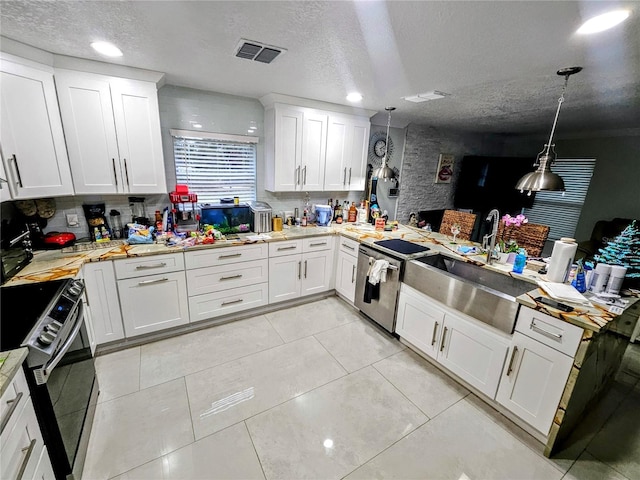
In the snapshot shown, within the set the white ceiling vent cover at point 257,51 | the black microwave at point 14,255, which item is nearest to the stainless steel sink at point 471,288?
the white ceiling vent cover at point 257,51

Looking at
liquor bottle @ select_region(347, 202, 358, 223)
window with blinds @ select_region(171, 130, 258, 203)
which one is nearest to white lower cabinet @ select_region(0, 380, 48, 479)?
window with blinds @ select_region(171, 130, 258, 203)

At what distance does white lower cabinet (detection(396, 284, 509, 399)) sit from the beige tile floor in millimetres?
176

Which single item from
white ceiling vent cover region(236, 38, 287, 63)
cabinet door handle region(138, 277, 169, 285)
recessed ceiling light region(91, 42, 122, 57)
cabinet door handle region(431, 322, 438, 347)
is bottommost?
cabinet door handle region(431, 322, 438, 347)

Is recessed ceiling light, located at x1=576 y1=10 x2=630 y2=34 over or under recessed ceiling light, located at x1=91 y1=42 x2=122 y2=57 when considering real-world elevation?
over

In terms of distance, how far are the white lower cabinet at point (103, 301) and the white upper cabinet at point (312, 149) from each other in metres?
1.82

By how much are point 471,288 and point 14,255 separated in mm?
3184

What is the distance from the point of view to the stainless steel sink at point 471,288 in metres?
1.82

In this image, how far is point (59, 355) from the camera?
1.29m

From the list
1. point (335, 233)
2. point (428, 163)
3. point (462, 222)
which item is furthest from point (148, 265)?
point (428, 163)

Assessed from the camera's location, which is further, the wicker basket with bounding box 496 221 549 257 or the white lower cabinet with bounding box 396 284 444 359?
the wicker basket with bounding box 496 221 549 257

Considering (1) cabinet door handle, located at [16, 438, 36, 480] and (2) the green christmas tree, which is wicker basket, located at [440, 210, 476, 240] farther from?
(1) cabinet door handle, located at [16, 438, 36, 480]

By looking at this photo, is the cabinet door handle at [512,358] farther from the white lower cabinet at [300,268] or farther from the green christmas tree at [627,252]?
the white lower cabinet at [300,268]

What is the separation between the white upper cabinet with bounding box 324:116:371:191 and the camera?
340cm

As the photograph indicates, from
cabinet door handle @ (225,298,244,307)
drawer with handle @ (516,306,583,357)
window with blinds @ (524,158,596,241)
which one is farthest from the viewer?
window with blinds @ (524,158,596,241)
